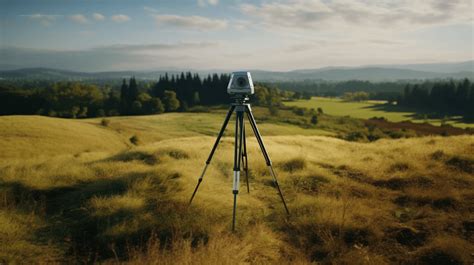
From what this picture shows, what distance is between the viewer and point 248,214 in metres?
6.92

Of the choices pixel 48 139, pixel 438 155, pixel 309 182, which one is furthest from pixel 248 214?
pixel 48 139

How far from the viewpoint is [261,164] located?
11.3 m

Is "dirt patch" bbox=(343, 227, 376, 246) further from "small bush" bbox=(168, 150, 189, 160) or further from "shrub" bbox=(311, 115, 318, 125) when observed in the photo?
"shrub" bbox=(311, 115, 318, 125)

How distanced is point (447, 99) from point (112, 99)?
346ft

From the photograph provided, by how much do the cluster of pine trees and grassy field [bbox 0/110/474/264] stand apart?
3600 inches

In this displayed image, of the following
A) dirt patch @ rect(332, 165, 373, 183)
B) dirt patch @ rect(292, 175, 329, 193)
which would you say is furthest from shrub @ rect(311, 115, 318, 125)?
dirt patch @ rect(292, 175, 329, 193)

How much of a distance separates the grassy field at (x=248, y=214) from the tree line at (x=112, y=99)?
271 feet

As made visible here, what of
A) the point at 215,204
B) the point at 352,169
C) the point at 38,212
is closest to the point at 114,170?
the point at 38,212

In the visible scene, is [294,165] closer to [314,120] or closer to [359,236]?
[359,236]

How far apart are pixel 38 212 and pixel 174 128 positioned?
52508 millimetres

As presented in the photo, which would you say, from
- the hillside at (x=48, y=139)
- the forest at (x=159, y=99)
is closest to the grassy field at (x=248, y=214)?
the hillside at (x=48, y=139)

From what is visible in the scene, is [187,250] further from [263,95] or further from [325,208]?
[263,95]

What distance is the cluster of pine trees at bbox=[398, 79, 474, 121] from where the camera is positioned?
89.1 m

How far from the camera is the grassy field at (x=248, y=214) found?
510 centimetres
